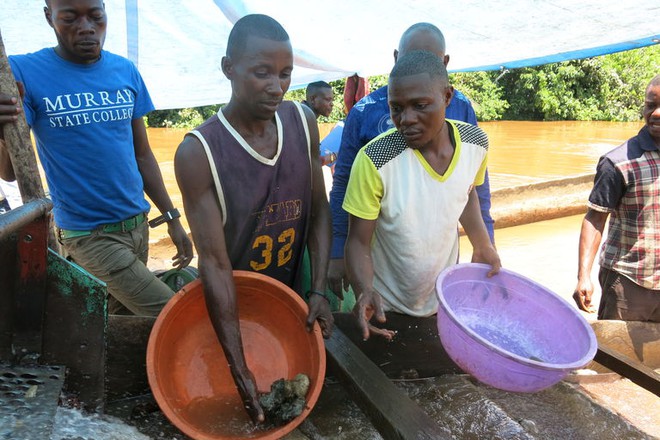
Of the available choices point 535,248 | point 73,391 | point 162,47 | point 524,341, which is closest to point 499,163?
point 535,248

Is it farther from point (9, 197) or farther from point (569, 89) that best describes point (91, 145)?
point (569, 89)

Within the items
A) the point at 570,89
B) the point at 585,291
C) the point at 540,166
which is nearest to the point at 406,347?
the point at 585,291

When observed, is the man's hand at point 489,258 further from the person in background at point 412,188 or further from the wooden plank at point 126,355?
the wooden plank at point 126,355

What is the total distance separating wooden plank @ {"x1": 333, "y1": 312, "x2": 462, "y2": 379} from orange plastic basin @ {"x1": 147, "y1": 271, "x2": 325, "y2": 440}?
0.33 m

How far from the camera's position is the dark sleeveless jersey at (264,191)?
6.09ft

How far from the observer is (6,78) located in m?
1.68

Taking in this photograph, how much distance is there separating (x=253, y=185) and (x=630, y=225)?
2.14 m

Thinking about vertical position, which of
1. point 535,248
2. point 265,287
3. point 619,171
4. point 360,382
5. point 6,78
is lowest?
point 535,248

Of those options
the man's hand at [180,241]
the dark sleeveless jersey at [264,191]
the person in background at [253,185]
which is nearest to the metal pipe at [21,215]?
the person in background at [253,185]

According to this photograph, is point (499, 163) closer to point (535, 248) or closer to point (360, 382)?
point (535, 248)

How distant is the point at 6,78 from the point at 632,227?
9.61ft

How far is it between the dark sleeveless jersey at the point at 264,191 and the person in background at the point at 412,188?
21cm

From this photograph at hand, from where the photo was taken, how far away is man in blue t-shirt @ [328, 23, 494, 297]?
2494mm

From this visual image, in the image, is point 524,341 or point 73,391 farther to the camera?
point 524,341
